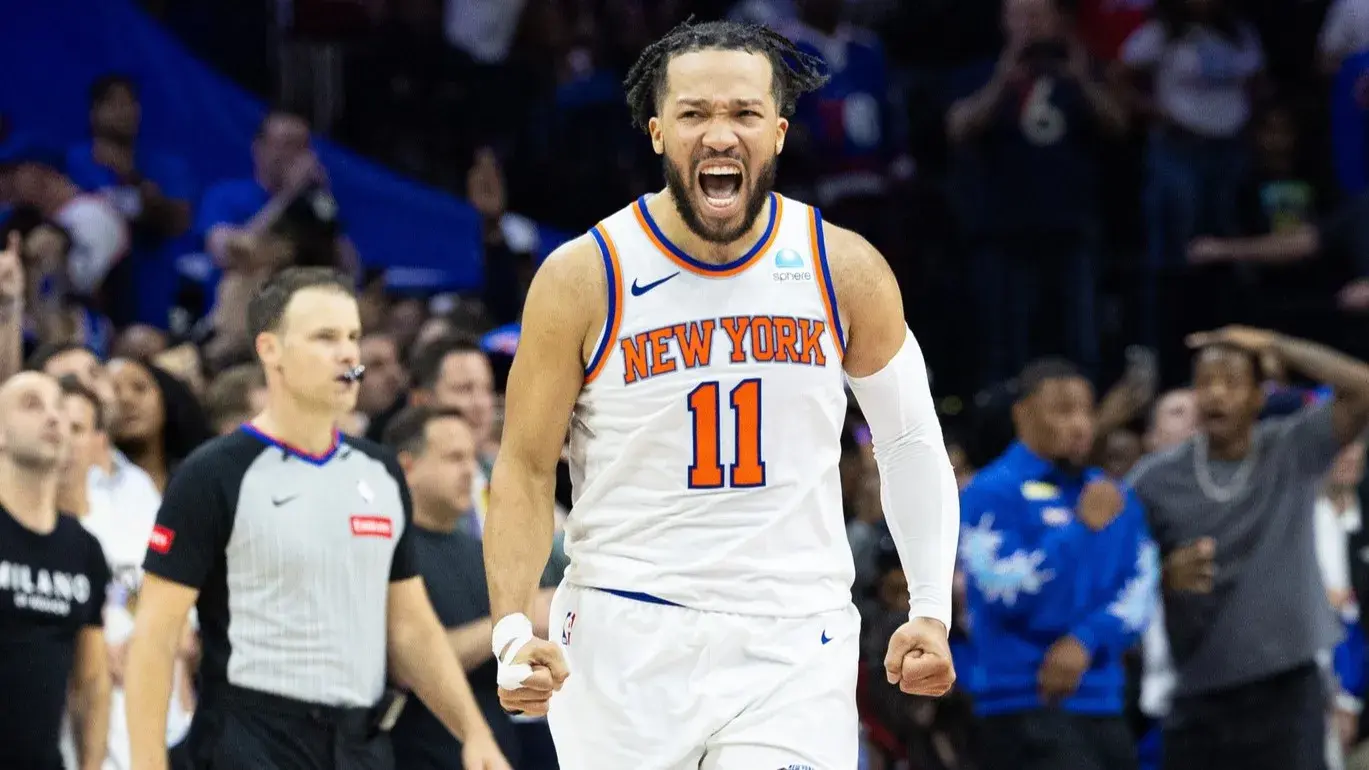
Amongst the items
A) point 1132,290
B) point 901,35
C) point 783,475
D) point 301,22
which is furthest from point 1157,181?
point 783,475

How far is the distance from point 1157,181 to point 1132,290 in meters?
0.77

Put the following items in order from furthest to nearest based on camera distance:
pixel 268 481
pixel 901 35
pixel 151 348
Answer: pixel 901 35 → pixel 151 348 → pixel 268 481

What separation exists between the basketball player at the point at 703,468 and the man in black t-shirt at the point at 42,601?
2.67 meters

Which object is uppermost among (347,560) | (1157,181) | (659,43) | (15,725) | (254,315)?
(1157,181)

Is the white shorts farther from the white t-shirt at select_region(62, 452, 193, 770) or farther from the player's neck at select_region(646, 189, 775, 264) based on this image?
the white t-shirt at select_region(62, 452, 193, 770)

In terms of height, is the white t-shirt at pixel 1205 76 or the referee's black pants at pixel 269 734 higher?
the white t-shirt at pixel 1205 76

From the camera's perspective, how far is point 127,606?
740 centimetres

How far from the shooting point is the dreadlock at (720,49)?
4.39 m

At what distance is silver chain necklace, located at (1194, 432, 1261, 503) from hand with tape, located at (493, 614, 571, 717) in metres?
4.92

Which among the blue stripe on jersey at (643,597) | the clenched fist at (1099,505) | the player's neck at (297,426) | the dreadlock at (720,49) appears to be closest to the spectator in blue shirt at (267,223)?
the player's neck at (297,426)

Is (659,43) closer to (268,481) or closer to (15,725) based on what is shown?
(268,481)

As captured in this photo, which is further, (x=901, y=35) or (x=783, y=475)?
(x=901, y=35)

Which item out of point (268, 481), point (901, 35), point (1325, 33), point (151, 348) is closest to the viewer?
point (268, 481)

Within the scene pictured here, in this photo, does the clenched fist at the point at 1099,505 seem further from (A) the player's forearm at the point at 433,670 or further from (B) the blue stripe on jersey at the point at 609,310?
(B) the blue stripe on jersey at the point at 609,310
